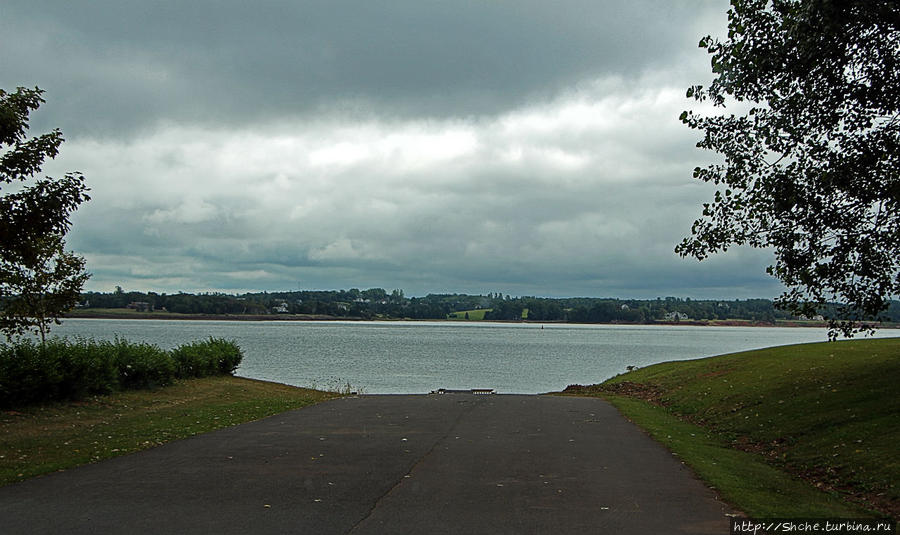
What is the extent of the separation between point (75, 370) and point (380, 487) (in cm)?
1398

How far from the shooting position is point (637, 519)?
8211mm

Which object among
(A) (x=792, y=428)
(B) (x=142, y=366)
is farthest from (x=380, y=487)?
(B) (x=142, y=366)

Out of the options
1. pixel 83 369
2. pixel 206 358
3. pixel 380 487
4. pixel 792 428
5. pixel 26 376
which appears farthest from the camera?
pixel 206 358

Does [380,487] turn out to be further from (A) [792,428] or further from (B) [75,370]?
(B) [75,370]

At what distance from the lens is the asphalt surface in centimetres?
790

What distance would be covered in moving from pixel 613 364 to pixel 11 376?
54745 millimetres

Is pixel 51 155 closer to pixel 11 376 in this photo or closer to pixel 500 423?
pixel 11 376

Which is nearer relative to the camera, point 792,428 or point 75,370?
point 792,428

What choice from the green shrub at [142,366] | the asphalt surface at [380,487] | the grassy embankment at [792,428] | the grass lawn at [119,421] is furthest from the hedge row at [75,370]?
the grassy embankment at [792,428]

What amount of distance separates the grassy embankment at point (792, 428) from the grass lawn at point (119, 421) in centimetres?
988

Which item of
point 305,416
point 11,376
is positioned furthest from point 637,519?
point 11,376

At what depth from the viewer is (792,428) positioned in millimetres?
15133

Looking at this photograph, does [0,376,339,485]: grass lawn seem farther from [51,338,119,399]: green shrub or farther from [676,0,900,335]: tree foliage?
[676,0,900,335]: tree foliage

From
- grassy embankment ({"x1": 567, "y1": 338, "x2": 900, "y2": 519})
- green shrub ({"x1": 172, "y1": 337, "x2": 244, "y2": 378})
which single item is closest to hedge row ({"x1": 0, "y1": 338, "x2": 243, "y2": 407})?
green shrub ({"x1": 172, "y1": 337, "x2": 244, "y2": 378})
